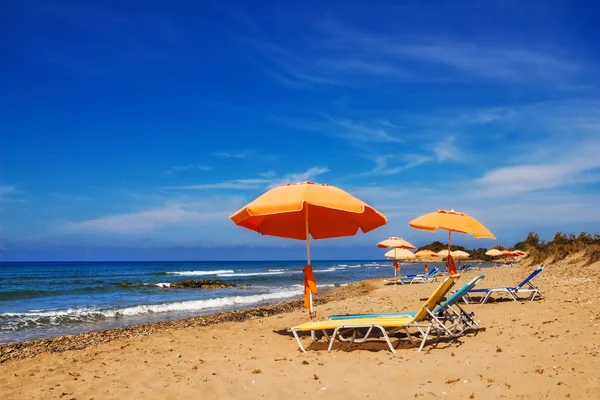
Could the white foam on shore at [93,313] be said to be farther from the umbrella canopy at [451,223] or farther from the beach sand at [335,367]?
the umbrella canopy at [451,223]

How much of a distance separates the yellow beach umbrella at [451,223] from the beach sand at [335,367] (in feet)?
7.98

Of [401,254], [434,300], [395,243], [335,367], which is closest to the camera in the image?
[335,367]

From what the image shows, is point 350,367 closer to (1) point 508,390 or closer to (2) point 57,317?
(1) point 508,390

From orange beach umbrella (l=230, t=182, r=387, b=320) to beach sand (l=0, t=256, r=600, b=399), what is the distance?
1.55 metres

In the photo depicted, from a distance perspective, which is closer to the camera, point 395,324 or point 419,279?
point 395,324

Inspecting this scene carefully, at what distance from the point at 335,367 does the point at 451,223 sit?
236 inches

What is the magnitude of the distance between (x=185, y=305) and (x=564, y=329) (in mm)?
13821

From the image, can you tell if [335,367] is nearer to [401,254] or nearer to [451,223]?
[451,223]

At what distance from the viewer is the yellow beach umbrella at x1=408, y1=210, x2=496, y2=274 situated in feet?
34.6

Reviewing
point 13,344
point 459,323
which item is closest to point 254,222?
point 459,323

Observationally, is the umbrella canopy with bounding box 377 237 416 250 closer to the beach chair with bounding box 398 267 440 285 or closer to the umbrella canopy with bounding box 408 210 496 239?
the beach chair with bounding box 398 267 440 285

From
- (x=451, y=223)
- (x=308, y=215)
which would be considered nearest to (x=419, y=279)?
(x=451, y=223)

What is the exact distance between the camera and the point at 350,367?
567cm

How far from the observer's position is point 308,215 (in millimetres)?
8258
